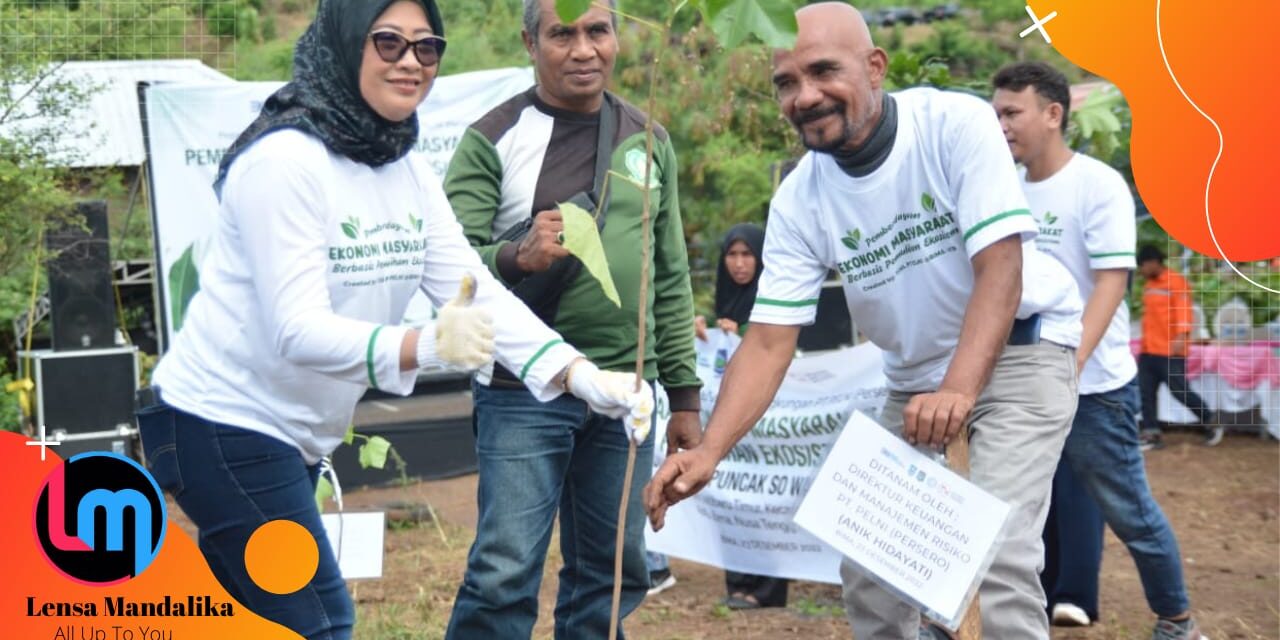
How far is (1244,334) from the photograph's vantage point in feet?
32.8

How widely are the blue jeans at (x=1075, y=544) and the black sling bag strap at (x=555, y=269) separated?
2474 mm

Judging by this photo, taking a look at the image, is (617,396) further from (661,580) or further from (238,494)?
(661,580)

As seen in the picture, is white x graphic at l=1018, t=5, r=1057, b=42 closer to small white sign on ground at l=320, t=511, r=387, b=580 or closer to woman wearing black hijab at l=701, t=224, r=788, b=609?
woman wearing black hijab at l=701, t=224, r=788, b=609

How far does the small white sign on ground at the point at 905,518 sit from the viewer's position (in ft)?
10.5

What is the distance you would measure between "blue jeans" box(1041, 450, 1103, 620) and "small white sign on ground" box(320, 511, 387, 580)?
241cm

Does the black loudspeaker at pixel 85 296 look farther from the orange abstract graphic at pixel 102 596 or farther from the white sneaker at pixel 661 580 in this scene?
the orange abstract graphic at pixel 102 596

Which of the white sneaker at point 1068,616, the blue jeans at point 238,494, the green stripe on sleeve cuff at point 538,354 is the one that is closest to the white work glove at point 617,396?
the green stripe on sleeve cuff at point 538,354

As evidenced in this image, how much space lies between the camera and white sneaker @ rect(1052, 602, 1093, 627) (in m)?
5.43

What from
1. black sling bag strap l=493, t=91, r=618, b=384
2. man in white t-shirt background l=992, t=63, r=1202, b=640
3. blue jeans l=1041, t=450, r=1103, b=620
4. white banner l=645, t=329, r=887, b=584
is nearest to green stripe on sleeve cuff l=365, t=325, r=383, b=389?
black sling bag strap l=493, t=91, r=618, b=384

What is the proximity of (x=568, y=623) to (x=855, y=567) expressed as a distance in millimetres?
755

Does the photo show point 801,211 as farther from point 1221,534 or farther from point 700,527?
point 1221,534

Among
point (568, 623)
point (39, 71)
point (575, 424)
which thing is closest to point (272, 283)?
point (575, 424)

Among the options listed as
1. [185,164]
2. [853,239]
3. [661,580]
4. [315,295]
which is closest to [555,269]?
[853,239]

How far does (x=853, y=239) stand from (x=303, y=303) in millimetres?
1430
